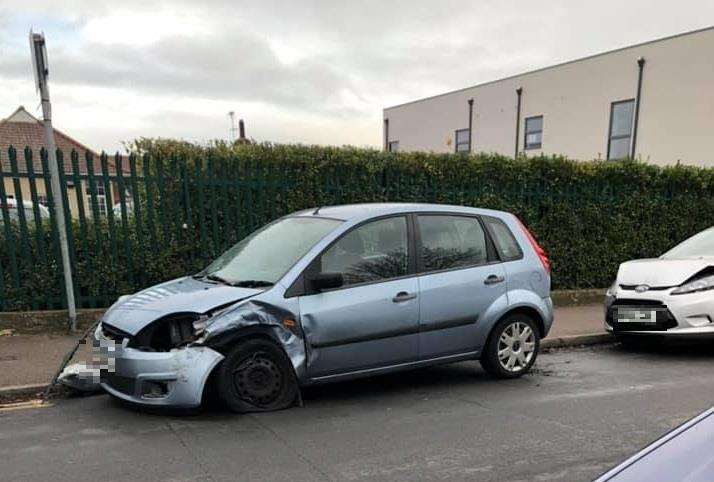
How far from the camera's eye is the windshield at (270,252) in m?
4.61

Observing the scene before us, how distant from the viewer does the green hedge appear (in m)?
7.16

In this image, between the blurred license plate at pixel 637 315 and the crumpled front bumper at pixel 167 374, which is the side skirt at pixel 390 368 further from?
the blurred license plate at pixel 637 315

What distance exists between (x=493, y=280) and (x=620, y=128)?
726 inches

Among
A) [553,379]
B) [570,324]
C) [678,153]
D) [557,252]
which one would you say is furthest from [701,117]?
[553,379]

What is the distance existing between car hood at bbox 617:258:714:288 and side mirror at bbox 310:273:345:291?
173 inches

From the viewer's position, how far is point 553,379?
5.68 metres

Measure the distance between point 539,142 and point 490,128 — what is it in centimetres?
301

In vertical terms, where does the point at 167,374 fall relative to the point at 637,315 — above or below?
above

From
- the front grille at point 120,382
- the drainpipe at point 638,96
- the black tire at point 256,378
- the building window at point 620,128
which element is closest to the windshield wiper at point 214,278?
the black tire at point 256,378

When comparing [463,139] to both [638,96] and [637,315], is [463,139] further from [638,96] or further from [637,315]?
[637,315]

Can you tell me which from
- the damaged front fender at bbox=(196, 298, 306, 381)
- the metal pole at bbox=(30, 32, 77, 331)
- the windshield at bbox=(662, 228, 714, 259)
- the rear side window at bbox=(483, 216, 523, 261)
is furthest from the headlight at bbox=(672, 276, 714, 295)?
the metal pole at bbox=(30, 32, 77, 331)

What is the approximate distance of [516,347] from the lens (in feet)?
18.1

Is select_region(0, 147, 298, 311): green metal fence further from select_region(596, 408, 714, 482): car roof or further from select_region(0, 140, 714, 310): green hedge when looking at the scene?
select_region(596, 408, 714, 482): car roof

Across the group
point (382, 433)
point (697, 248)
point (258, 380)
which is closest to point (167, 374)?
point (258, 380)
